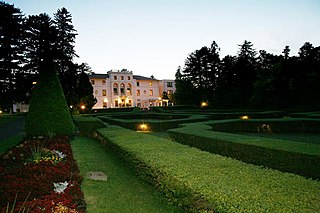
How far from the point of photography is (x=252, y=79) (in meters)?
47.8

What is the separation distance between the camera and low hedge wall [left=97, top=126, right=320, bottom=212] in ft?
9.62

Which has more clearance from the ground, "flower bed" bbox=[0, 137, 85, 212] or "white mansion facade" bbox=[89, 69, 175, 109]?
"white mansion facade" bbox=[89, 69, 175, 109]

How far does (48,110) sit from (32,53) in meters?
35.6

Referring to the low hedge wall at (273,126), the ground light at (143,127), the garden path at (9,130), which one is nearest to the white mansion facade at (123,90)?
the garden path at (9,130)

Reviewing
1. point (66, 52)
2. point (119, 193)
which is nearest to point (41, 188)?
point (119, 193)

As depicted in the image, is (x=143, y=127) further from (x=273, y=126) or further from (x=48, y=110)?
(x=273, y=126)

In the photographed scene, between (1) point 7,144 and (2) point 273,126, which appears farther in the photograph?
(2) point 273,126

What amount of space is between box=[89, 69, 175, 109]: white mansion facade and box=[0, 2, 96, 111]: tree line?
22.7 meters

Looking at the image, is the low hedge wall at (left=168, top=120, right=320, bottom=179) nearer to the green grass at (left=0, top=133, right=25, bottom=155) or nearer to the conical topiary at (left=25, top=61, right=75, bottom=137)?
the conical topiary at (left=25, top=61, right=75, bottom=137)

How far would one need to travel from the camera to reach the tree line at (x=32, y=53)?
35.9 metres

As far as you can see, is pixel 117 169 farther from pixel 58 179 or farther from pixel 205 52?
pixel 205 52

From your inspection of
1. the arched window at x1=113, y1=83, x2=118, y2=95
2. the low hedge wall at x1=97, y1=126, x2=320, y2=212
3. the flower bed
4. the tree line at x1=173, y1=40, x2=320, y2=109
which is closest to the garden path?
the flower bed

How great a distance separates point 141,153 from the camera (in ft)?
21.1

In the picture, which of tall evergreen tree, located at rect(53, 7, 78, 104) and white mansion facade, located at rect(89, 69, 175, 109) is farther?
white mansion facade, located at rect(89, 69, 175, 109)
